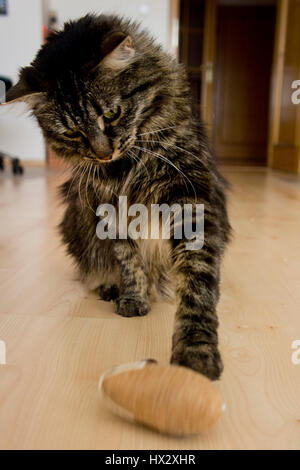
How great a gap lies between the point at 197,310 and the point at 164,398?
0.31m

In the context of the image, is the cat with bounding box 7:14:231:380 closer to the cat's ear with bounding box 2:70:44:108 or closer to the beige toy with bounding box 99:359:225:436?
the cat's ear with bounding box 2:70:44:108

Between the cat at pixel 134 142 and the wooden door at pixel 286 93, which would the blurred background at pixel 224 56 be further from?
the cat at pixel 134 142

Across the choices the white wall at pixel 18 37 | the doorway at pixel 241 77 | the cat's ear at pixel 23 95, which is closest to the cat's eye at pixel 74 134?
the cat's ear at pixel 23 95

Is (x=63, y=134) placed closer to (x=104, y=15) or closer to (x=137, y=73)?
(x=137, y=73)

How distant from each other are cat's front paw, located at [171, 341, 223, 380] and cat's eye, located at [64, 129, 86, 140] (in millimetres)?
552

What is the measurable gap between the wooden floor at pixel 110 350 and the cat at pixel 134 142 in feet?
0.35

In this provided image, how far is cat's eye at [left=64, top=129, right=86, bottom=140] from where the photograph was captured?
1.05 metres

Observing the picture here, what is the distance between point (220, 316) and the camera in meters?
1.12

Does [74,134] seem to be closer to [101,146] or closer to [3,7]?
[101,146]

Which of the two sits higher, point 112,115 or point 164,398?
point 112,115

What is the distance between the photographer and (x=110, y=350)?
915 millimetres

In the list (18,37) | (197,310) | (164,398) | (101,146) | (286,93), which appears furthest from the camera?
(286,93)

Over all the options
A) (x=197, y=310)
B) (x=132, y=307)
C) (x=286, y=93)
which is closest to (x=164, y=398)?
(x=197, y=310)

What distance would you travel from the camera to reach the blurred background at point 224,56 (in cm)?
517
